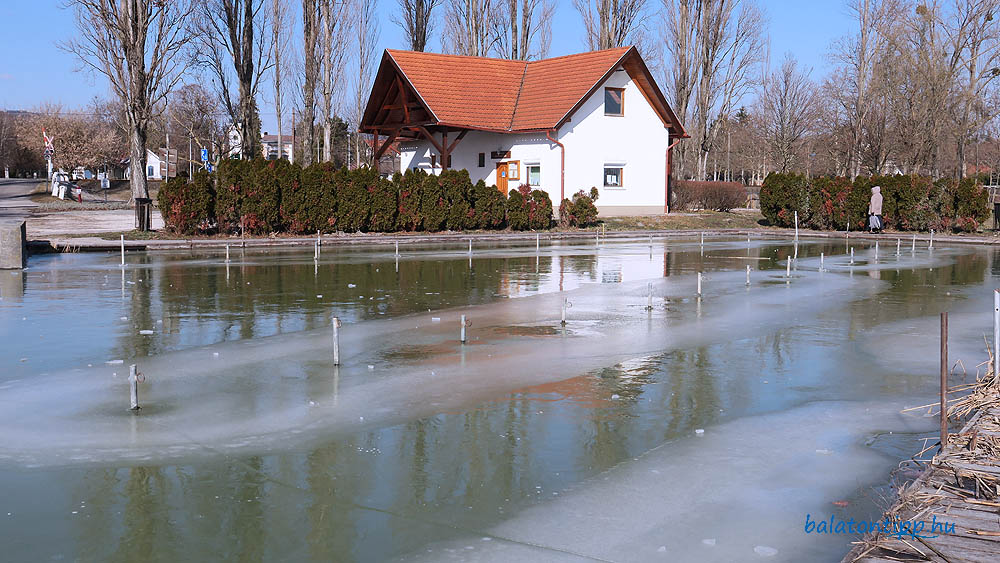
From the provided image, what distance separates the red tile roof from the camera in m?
44.3

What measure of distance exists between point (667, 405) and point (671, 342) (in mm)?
3346

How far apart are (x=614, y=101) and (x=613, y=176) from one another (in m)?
3.86

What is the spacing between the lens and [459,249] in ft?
95.4

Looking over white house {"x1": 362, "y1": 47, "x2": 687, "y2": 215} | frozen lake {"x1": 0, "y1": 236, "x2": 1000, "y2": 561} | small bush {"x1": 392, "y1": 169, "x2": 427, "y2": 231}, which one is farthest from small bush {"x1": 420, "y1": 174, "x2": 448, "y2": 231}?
frozen lake {"x1": 0, "y1": 236, "x2": 1000, "y2": 561}

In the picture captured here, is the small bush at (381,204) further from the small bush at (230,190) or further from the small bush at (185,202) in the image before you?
the small bush at (185,202)

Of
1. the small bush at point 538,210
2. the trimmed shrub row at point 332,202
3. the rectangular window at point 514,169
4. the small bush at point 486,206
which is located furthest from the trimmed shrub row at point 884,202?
the small bush at point 486,206

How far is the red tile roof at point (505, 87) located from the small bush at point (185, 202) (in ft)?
50.5

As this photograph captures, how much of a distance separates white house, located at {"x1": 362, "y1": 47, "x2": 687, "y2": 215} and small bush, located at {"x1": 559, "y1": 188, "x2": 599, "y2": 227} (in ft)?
13.7

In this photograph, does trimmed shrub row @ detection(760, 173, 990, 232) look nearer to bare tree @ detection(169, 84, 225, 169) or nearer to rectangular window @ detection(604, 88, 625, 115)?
rectangular window @ detection(604, 88, 625, 115)

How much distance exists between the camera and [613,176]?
4653cm

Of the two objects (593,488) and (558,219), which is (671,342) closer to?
(593,488)

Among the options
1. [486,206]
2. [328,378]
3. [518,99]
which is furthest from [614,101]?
[328,378]

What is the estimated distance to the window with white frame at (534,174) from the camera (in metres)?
45.3

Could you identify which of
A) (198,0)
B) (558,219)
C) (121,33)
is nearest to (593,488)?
(558,219)
